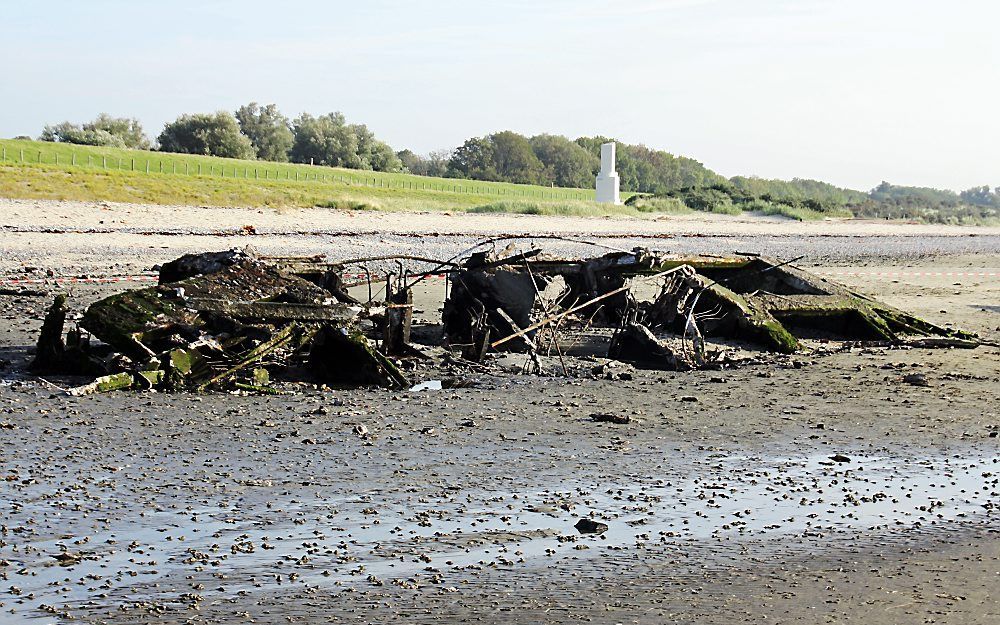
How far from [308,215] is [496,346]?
93.5ft

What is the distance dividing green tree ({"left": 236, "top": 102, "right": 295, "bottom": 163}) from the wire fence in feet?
42.1

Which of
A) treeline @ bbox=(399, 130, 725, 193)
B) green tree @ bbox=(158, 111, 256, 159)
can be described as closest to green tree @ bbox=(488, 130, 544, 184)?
treeline @ bbox=(399, 130, 725, 193)

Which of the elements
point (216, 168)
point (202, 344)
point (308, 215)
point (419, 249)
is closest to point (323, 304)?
point (202, 344)

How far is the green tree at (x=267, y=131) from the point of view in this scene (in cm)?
10350

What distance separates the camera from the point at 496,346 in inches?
486

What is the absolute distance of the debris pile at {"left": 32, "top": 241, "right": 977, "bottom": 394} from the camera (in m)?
9.95

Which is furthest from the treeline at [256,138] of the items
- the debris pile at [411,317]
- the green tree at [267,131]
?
the debris pile at [411,317]

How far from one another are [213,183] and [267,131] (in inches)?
1646

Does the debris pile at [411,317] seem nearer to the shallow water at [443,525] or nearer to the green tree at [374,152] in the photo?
the shallow water at [443,525]

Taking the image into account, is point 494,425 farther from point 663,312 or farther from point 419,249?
point 419,249

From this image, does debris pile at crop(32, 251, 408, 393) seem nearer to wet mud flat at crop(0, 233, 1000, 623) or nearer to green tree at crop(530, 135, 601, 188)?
wet mud flat at crop(0, 233, 1000, 623)

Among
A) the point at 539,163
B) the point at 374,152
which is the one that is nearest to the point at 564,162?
the point at 539,163

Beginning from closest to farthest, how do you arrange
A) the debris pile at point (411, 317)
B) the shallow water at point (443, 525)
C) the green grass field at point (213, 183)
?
the shallow water at point (443, 525)
the debris pile at point (411, 317)
the green grass field at point (213, 183)

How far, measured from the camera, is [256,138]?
105 metres
